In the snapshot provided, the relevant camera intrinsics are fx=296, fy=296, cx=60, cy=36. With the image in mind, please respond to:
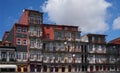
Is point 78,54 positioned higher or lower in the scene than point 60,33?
lower

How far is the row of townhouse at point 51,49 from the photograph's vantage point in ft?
259

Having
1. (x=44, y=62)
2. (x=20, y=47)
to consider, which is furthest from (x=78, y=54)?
(x=20, y=47)

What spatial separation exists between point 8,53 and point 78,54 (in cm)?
2260

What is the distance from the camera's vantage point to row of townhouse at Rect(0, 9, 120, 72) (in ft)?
259

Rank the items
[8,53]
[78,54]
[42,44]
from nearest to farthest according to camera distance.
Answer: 1. [8,53]
2. [42,44]
3. [78,54]

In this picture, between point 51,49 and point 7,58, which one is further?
point 51,49

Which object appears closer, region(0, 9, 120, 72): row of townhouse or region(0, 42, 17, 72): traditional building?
region(0, 42, 17, 72): traditional building

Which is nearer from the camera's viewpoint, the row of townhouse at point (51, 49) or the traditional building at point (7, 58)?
the traditional building at point (7, 58)

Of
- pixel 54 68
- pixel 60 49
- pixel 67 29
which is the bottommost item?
pixel 54 68

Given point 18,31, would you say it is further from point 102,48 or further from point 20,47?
point 102,48

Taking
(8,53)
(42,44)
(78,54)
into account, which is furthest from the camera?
(78,54)

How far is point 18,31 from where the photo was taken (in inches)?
3155

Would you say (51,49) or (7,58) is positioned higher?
(51,49)

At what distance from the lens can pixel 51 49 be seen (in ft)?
279
